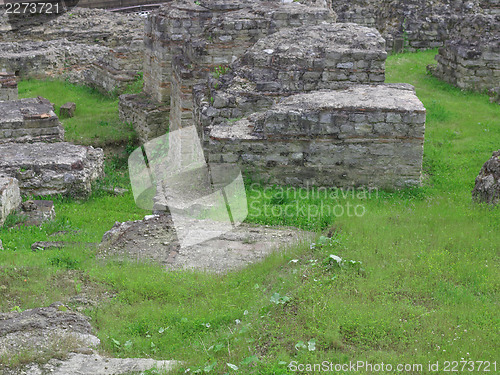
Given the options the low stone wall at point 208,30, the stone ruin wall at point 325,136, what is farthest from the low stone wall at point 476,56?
the stone ruin wall at point 325,136

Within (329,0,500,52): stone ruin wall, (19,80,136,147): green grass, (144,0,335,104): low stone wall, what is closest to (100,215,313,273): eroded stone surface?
(144,0,335,104): low stone wall

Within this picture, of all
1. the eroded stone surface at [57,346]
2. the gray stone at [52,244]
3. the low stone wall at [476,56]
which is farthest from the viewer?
the low stone wall at [476,56]

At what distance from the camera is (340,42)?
29.3 feet

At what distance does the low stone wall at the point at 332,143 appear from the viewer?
294 inches

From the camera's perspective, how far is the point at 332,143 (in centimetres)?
759

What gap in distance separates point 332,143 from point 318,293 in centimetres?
319

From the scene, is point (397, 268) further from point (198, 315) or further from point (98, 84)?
point (98, 84)

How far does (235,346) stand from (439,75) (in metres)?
10.5

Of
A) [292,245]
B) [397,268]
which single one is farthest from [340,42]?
[397,268]

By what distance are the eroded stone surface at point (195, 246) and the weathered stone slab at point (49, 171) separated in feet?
9.74

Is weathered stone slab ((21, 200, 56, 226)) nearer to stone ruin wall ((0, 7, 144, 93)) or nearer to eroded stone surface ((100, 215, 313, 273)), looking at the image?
eroded stone surface ((100, 215, 313, 273))

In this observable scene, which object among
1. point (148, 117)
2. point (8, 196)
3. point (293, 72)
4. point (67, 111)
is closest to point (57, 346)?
point (8, 196)

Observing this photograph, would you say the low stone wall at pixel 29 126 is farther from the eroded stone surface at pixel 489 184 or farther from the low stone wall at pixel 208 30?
the eroded stone surface at pixel 489 184

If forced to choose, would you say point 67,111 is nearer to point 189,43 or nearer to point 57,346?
point 189,43
